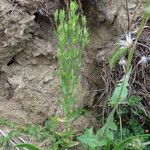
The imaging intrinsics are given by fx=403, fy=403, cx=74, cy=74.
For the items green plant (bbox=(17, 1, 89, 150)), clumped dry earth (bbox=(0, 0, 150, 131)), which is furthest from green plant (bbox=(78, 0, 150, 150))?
clumped dry earth (bbox=(0, 0, 150, 131))

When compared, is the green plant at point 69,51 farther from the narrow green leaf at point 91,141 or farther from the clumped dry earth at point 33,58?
the clumped dry earth at point 33,58

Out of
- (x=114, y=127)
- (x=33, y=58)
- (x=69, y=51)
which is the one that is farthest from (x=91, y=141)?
(x=33, y=58)

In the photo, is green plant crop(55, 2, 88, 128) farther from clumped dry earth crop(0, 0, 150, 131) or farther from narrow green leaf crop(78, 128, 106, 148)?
clumped dry earth crop(0, 0, 150, 131)

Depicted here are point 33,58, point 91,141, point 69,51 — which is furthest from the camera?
point 33,58

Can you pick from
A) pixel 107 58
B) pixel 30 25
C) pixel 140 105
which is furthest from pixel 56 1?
pixel 140 105

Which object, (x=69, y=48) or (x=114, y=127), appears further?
(x=114, y=127)

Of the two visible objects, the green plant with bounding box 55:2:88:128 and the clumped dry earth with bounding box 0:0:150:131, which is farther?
the clumped dry earth with bounding box 0:0:150:131

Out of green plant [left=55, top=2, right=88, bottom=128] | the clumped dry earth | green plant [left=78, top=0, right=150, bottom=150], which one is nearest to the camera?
green plant [left=55, top=2, right=88, bottom=128]

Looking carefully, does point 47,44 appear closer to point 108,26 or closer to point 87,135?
point 108,26

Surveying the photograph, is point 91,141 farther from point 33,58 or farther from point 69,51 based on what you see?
point 33,58

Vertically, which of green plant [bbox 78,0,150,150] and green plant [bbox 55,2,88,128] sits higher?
green plant [bbox 55,2,88,128]
